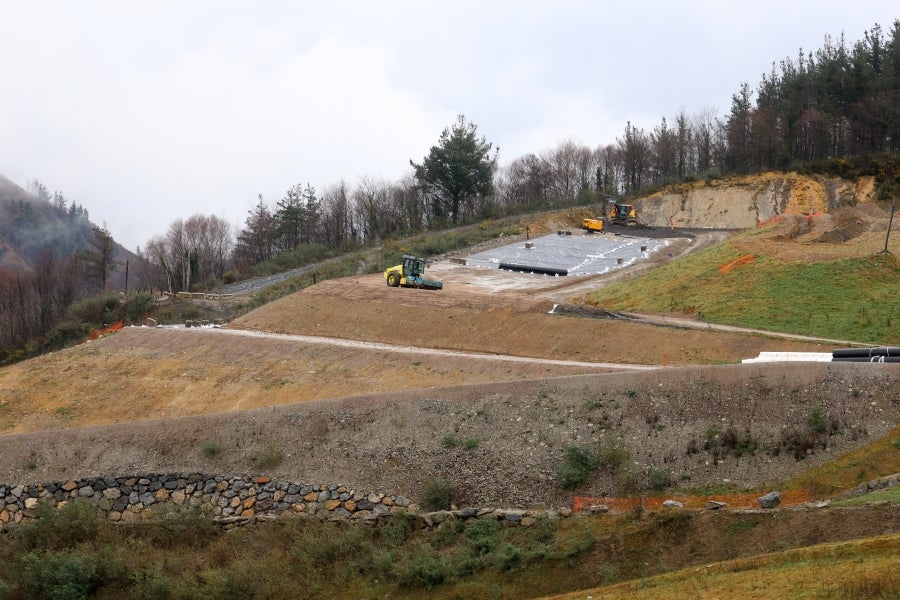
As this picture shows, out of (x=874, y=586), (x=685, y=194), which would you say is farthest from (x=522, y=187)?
(x=874, y=586)

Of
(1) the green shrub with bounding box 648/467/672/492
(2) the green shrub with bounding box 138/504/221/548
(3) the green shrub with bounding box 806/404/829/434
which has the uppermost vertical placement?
(3) the green shrub with bounding box 806/404/829/434

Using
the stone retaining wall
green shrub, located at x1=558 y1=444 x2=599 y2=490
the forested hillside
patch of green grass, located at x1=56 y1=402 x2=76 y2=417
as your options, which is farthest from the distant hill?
green shrub, located at x1=558 y1=444 x2=599 y2=490

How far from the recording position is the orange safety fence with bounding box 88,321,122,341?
4254 cm

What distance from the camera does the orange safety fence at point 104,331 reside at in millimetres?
42544

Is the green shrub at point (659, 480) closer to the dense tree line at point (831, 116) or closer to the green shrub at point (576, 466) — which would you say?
the green shrub at point (576, 466)

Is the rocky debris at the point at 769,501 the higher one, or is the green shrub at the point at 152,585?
the rocky debris at the point at 769,501

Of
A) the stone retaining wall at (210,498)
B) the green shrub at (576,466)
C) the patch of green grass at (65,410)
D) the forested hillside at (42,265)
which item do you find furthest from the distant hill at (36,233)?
the green shrub at (576,466)

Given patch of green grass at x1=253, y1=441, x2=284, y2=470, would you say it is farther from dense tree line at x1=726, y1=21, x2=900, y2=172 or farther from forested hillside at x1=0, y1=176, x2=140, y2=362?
dense tree line at x1=726, y1=21, x2=900, y2=172

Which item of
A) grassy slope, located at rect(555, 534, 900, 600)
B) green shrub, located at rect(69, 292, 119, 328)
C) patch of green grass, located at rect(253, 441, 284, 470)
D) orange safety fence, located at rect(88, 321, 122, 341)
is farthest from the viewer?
green shrub, located at rect(69, 292, 119, 328)

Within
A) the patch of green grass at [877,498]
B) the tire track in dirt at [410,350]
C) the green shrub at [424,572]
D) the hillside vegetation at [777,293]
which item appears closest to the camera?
the patch of green grass at [877,498]

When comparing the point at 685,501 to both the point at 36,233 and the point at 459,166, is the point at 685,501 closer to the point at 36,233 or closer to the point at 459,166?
the point at 459,166

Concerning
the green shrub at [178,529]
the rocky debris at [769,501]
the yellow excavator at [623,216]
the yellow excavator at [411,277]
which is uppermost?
the yellow excavator at [623,216]

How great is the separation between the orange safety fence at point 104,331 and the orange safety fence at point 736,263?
1100 inches

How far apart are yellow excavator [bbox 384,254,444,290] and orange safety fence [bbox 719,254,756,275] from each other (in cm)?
1301
